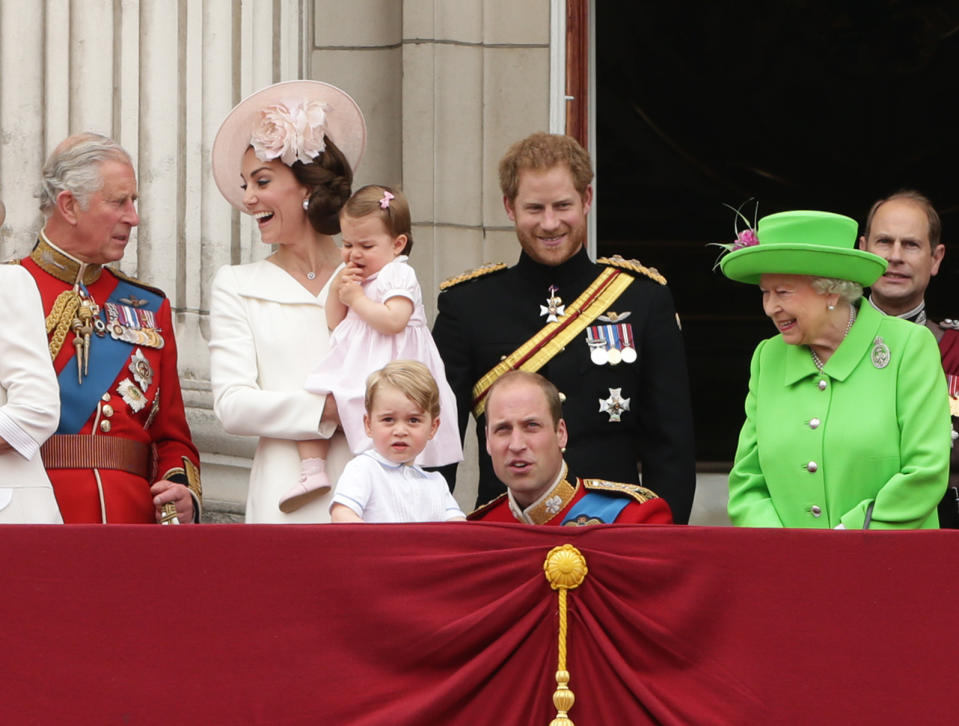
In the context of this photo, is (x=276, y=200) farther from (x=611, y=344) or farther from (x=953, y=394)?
(x=953, y=394)

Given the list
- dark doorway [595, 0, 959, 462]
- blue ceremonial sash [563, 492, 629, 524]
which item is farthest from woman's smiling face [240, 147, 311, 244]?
dark doorway [595, 0, 959, 462]

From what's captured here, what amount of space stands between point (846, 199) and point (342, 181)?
21.0ft

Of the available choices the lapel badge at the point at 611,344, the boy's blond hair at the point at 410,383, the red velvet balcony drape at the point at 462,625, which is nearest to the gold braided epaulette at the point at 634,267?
the lapel badge at the point at 611,344

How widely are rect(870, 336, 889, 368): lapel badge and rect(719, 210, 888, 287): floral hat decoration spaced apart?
0.48ft

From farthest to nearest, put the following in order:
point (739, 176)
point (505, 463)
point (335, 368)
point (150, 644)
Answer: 1. point (739, 176)
2. point (335, 368)
3. point (505, 463)
4. point (150, 644)

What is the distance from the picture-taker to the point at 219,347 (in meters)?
4.59

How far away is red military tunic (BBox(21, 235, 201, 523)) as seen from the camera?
14.5ft

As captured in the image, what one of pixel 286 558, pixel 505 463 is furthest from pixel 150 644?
pixel 505 463

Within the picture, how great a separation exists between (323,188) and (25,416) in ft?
3.22

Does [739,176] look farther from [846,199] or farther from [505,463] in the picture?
[505,463]

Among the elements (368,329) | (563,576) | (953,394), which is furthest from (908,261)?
(563,576)

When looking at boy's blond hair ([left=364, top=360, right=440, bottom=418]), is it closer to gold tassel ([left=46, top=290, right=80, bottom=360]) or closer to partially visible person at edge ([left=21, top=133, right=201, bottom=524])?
partially visible person at edge ([left=21, top=133, right=201, bottom=524])

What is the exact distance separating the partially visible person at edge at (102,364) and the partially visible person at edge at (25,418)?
4.4 inches

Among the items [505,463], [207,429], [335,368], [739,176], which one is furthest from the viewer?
[739,176]
